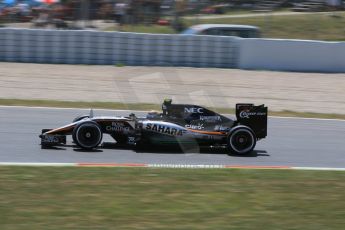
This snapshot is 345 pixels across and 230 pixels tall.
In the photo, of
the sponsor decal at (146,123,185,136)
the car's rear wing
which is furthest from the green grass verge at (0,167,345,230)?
the car's rear wing

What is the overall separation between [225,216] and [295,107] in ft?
32.8

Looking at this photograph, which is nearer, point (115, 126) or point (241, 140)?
point (115, 126)

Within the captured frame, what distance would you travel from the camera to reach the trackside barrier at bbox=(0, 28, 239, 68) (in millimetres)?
19391

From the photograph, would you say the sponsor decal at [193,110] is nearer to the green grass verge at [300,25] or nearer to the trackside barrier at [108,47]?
the trackside barrier at [108,47]

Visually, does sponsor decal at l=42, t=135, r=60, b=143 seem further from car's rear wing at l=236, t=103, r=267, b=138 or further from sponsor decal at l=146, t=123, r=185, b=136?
car's rear wing at l=236, t=103, r=267, b=138

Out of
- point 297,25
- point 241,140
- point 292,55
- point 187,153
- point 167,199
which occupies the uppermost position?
point 297,25

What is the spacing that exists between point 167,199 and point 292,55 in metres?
14.4

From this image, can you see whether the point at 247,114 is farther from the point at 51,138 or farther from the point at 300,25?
the point at 300,25

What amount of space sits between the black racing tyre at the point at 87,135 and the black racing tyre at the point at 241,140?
1860mm

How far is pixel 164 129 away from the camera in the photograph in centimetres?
948

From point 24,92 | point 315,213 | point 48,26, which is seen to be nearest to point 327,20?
point 48,26

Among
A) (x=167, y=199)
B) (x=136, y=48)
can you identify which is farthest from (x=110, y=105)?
(x=167, y=199)

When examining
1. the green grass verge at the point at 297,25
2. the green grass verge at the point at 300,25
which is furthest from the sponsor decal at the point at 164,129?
the green grass verge at the point at 300,25

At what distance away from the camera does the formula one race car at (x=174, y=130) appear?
9.44 meters
